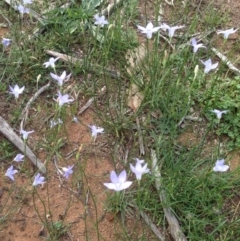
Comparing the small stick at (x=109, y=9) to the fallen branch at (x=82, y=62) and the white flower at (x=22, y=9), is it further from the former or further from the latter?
the white flower at (x=22, y=9)

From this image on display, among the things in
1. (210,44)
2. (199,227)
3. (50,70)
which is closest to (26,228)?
(199,227)

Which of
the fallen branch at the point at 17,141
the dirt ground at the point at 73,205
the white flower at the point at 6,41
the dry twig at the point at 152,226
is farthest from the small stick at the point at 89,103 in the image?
the dry twig at the point at 152,226

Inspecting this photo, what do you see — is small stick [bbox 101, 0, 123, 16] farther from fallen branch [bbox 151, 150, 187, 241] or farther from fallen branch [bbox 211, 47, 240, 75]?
fallen branch [bbox 151, 150, 187, 241]

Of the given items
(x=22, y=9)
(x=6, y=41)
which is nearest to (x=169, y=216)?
(x=6, y=41)

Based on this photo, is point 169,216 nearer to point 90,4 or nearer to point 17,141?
point 17,141

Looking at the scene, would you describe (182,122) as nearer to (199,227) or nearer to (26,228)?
(199,227)

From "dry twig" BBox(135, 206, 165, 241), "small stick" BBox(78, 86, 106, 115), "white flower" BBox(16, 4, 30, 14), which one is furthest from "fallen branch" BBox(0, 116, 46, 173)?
"white flower" BBox(16, 4, 30, 14)
